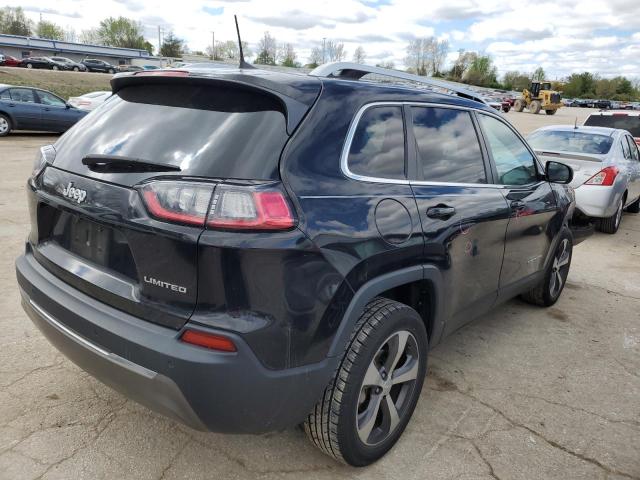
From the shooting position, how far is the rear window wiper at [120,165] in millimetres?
2094

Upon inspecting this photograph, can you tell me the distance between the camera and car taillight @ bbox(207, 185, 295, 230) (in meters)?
1.93

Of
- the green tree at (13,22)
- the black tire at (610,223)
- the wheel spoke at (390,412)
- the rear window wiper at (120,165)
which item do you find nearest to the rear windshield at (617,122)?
the black tire at (610,223)

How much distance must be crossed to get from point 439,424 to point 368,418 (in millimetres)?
648

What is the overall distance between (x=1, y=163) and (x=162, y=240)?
34.8ft

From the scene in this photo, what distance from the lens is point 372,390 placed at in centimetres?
253

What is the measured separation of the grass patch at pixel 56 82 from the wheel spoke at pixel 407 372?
3356cm

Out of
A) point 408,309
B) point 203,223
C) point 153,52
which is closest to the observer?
point 203,223

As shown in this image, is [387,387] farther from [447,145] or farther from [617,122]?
[617,122]

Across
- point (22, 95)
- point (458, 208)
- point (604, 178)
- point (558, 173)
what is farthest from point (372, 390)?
point (22, 95)

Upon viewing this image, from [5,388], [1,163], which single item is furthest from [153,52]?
[5,388]

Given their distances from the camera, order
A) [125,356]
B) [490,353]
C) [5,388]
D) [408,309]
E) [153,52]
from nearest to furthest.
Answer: [125,356] < [408,309] < [5,388] < [490,353] < [153,52]

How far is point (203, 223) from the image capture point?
193 centimetres

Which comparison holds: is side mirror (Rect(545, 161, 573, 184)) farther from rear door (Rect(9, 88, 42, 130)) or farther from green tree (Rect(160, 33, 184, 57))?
green tree (Rect(160, 33, 184, 57))

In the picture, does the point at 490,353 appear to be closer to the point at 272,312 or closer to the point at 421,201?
the point at 421,201
